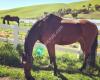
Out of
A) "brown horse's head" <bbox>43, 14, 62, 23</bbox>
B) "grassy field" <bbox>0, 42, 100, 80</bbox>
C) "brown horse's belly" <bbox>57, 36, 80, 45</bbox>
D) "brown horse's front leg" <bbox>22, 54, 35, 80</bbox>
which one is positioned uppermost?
"brown horse's head" <bbox>43, 14, 62, 23</bbox>

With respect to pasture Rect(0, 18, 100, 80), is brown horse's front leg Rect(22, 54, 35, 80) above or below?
above

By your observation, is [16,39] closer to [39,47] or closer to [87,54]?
[39,47]

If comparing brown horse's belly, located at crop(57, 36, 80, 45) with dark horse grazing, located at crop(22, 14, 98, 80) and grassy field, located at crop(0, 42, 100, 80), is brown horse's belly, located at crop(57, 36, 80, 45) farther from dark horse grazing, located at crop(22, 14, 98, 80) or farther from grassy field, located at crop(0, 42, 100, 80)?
grassy field, located at crop(0, 42, 100, 80)

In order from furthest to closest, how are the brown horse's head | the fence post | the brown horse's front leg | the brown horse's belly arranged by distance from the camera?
1. the fence post
2. the brown horse's belly
3. the brown horse's head
4. the brown horse's front leg

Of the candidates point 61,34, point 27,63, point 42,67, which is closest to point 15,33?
point 42,67

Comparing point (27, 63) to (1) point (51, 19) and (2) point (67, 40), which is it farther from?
(2) point (67, 40)

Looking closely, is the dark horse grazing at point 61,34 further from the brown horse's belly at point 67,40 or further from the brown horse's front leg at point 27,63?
the brown horse's front leg at point 27,63

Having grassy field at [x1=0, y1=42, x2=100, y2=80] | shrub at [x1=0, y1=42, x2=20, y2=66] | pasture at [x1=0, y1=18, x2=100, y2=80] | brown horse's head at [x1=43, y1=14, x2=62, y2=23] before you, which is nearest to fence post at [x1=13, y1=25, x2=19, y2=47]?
pasture at [x1=0, y1=18, x2=100, y2=80]

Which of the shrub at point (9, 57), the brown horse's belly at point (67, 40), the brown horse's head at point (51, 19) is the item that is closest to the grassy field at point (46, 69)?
the shrub at point (9, 57)

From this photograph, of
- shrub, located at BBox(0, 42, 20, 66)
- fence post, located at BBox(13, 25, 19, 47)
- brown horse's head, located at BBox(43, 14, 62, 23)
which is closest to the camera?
brown horse's head, located at BBox(43, 14, 62, 23)

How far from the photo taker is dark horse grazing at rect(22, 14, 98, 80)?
9638 millimetres

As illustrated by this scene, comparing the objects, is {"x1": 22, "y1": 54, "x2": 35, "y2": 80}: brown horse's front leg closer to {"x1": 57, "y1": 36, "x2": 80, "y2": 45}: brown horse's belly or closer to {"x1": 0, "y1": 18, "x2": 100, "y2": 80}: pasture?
{"x1": 0, "y1": 18, "x2": 100, "y2": 80}: pasture

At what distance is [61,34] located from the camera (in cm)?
1035

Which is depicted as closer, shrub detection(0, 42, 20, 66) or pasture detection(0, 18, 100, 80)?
pasture detection(0, 18, 100, 80)
